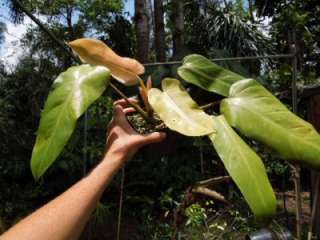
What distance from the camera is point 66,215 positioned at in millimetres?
803

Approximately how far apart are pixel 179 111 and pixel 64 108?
209 millimetres

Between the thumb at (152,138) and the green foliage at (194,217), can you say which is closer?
the thumb at (152,138)

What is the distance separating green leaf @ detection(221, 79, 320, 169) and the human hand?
0.49 ft

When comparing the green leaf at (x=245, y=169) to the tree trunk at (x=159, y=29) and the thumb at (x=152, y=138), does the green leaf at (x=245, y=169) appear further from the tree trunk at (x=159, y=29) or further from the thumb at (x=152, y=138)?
the tree trunk at (x=159, y=29)

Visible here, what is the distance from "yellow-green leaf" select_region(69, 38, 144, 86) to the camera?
0.97 meters

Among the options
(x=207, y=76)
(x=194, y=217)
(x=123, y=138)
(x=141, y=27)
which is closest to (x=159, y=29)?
(x=141, y=27)

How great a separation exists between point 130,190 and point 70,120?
411 centimetres

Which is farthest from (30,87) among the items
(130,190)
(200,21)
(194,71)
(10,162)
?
(194,71)

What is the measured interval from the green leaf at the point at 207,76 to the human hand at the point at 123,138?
14 centimetres

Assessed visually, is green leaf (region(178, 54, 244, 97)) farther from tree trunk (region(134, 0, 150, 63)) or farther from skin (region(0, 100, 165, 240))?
tree trunk (region(134, 0, 150, 63))

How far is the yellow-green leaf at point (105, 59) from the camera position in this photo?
38.3 inches

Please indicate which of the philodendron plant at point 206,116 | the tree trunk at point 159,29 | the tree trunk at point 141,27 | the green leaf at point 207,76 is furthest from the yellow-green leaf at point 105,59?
the tree trunk at point 159,29

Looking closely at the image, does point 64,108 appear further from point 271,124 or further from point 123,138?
point 271,124

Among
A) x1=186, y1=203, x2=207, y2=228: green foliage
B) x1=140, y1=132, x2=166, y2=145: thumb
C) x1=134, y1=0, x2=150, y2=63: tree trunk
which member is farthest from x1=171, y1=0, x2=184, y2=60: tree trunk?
x1=140, y1=132, x2=166, y2=145: thumb
